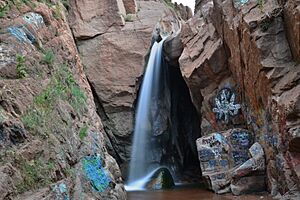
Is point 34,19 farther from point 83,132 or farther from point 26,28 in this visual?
point 83,132

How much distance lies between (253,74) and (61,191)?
6873 millimetres

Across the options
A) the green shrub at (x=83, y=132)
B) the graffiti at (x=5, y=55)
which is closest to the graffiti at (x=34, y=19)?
the graffiti at (x=5, y=55)

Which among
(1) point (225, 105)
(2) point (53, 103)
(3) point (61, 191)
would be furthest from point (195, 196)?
(3) point (61, 191)

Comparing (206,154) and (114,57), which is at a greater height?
(114,57)

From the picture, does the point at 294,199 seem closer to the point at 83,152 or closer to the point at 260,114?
the point at 260,114

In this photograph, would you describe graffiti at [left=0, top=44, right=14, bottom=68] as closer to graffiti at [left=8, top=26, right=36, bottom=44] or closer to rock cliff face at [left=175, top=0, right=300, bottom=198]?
graffiti at [left=8, top=26, right=36, bottom=44]

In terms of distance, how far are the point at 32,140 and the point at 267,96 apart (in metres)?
6.45

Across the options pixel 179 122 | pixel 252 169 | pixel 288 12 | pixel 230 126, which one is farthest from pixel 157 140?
pixel 288 12

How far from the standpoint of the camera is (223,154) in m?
12.5

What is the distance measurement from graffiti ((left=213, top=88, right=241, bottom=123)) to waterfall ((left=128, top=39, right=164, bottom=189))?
392 cm

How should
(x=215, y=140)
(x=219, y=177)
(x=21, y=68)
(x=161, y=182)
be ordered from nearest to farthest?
(x=21, y=68)
(x=219, y=177)
(x=215, y=140)
(x=161, y=182)

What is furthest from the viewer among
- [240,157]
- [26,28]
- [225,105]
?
[225,105]

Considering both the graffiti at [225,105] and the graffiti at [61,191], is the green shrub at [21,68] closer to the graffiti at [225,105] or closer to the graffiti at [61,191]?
the graffiti at [61,191]

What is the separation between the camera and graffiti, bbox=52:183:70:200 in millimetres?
6996
